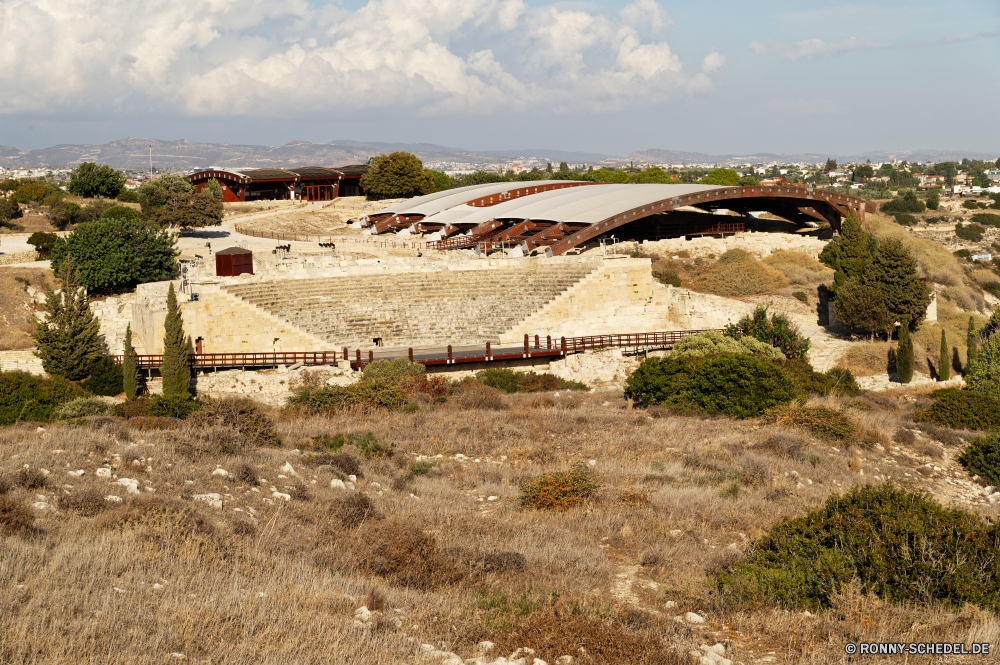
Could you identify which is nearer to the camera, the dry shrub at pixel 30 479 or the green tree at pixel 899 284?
the dry shrub at pixel 30 479

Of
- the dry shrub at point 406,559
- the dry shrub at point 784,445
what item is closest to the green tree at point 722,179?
the dry shrub at point 784,445

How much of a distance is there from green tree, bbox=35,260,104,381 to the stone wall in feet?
1.85

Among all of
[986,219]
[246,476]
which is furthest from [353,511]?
[986,219]

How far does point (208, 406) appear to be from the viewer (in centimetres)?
1848

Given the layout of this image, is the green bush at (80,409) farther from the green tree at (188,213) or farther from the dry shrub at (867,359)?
the green tree at (188,213)

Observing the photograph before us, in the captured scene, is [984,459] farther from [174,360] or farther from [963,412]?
[174,360]

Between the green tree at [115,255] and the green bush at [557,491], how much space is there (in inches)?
1183

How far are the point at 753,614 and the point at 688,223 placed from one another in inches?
1795

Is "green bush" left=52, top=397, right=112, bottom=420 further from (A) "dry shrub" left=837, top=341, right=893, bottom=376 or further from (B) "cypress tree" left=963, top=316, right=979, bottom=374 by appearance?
(B) "cypress tree" left=963, top=316, right=979, bottom=374

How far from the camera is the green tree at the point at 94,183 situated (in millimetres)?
61938

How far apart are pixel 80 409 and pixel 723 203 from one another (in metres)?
44.5

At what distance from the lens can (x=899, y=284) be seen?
35375 millimetres

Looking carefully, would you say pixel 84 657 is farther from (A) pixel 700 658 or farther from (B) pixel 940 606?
(B) pixel 940 606

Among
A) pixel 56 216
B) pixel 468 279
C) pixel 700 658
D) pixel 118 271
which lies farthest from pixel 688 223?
pixel 700 658
